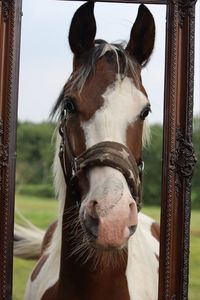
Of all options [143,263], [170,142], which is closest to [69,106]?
[170,142]

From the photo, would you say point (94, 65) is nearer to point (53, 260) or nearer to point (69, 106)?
point (69, 106)

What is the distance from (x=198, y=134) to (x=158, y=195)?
0.12 metres

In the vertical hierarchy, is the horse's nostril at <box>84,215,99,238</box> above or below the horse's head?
below

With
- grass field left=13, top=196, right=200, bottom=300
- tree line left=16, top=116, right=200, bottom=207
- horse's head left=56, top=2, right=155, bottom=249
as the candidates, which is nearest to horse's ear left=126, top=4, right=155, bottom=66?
horse's head left=56, top=2, right=155, bottom=249

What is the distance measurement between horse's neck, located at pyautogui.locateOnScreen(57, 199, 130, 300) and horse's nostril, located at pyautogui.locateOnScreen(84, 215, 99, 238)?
70mm

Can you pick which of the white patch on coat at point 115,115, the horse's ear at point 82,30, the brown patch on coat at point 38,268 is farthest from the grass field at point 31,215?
the horse's ear at point 82,30

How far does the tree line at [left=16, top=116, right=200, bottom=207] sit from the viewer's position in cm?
76

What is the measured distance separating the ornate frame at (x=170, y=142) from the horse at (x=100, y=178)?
0.09ft

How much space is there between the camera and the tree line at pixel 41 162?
2.51 feet

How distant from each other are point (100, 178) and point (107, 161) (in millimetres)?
26

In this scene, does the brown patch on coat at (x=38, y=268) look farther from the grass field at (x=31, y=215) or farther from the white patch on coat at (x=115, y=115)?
the white patch on coat at (x=115, y=115)

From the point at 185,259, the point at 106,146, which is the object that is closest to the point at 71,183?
the point at 106,146

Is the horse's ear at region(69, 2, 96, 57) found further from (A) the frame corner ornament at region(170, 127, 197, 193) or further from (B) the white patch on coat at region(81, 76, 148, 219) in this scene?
(A) the frame corner ornament at region(170, 127, 197, 193)

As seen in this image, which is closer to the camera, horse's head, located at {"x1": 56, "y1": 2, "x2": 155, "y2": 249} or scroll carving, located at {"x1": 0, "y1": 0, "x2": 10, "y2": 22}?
horse's head, located at {"x1": 56, "y1": 2, "x2": 155, "y2": 249}
